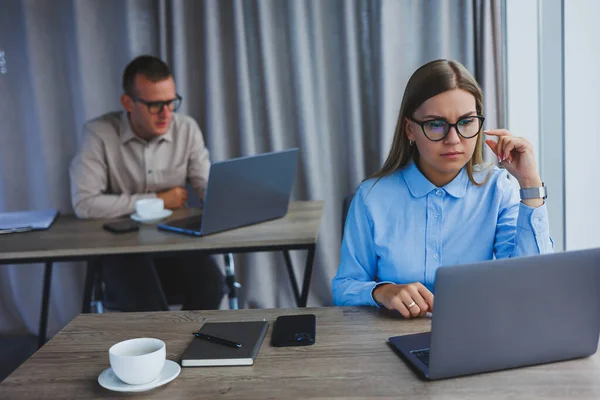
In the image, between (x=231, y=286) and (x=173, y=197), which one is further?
(x=231, y=286)

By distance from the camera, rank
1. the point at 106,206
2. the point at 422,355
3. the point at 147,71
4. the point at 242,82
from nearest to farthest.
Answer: the point at 422,355 → the point at 106,206 → the point at 147,71 → the point at 242,82

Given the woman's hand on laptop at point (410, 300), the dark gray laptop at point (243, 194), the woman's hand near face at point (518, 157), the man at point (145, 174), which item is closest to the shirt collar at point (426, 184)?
the woman's hand near face at point (518, 157)

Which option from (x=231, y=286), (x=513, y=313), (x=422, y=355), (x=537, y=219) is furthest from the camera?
(x=231, y=286)

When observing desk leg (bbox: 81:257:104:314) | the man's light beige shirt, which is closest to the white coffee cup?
desk leg (bbox: 81:257:104:314)

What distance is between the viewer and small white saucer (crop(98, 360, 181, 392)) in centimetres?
107

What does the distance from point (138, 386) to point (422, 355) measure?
0.49 metres

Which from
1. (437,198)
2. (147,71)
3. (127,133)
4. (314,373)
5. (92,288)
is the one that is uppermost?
(147,71)

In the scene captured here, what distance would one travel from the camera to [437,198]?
159 cm

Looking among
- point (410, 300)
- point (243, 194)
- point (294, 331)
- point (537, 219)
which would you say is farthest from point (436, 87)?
point (243, 194)

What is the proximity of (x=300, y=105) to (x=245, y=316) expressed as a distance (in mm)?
1991

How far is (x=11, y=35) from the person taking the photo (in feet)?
11.0

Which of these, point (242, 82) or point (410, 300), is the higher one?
point (242, 82)

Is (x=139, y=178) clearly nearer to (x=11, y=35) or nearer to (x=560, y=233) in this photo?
Result: (x=11, y=35)

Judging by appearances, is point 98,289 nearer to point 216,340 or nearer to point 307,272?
point 307,272
